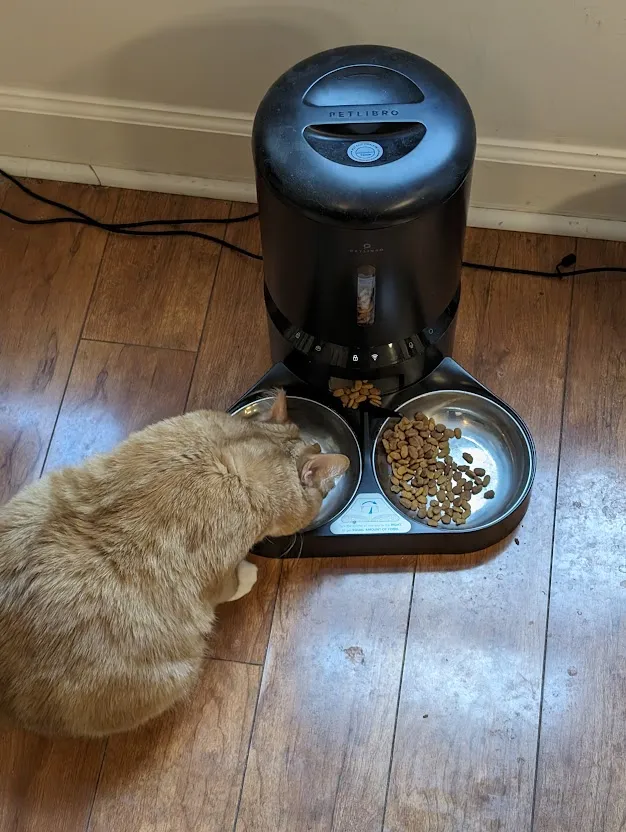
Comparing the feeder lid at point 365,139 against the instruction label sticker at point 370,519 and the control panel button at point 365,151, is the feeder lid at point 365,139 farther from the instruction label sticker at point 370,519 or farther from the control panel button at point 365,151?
the instruction label sticker at point 370,519

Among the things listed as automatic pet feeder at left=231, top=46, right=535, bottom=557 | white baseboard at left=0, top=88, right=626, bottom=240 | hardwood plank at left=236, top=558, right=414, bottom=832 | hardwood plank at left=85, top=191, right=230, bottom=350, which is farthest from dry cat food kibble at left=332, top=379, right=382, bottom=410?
white baseboard at left=0, top=88, right=626, bottom=240

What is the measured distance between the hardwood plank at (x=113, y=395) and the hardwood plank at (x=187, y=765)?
445mm

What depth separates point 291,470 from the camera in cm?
114

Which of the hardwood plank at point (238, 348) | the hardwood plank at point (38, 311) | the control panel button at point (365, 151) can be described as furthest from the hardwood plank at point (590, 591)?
the hardwood plank at point (38, 311)

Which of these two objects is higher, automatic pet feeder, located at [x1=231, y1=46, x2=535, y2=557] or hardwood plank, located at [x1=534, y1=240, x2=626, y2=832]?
automatic pet feeder, located at [x1=231, y1=46, x2=535, y2=557]

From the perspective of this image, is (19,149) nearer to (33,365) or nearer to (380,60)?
(33,365)

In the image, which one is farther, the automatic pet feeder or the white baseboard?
the white baseboard

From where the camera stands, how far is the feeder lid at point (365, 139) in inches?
38.4

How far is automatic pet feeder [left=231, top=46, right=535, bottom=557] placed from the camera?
0.99 m

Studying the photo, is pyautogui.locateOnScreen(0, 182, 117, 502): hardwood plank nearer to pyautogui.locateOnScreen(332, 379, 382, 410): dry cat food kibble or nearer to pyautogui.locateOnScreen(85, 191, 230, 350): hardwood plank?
pyautogui.locateOnScreen(85, 191, 230, 350): hardwood plank

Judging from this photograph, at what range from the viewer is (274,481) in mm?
1115

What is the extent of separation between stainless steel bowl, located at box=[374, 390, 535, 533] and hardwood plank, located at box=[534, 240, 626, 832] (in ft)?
0.36

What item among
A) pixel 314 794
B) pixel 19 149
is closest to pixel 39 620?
pixel 314 794

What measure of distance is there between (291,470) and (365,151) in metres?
0.42
